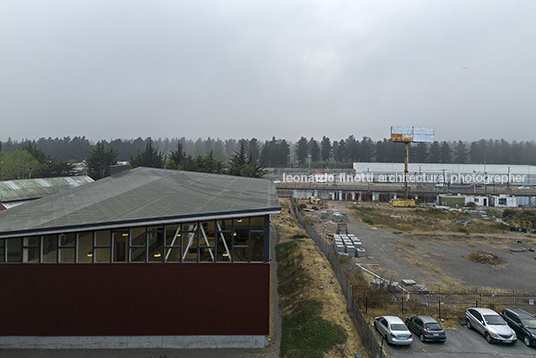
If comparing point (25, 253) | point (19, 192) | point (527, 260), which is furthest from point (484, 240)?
point (19, 192)

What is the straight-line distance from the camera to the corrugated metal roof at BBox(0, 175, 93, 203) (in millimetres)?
41719

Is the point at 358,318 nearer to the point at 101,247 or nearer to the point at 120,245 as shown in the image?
the point at 120,245

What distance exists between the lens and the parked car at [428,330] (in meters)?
15.6

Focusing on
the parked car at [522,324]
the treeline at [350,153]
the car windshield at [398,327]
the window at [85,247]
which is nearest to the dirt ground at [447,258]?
the parked car at [522,324]

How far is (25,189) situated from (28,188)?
1.90 feet

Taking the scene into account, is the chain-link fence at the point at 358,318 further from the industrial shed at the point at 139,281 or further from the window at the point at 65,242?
the window at the point at 65,242

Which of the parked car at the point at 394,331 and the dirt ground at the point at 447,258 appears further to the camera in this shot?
the dirt ground at the point at 447,258

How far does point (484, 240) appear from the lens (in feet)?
133

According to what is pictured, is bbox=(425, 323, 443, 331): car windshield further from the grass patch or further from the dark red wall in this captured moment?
the dark red wall

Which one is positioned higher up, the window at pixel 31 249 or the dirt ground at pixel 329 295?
the window at pixel 31 249

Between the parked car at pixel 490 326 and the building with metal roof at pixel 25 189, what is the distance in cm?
4903

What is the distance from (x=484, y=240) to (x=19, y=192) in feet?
215

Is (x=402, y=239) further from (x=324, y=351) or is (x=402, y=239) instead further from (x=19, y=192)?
(x=19, y=192)

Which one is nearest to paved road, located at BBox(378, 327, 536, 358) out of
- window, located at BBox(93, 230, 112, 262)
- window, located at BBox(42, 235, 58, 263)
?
window, located at BBox(93, 230, 112, 262)
